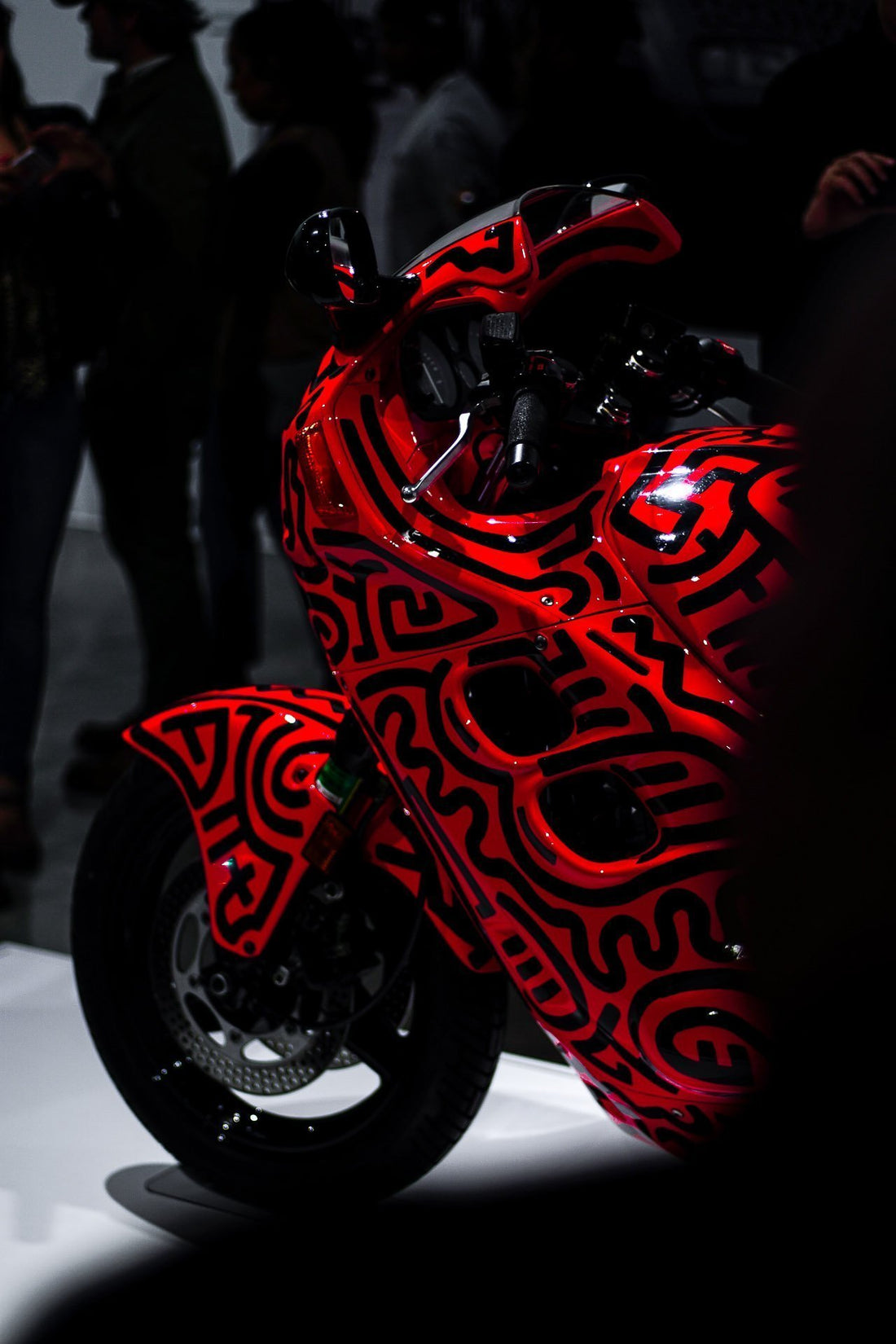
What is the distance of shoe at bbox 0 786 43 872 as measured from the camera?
10.00 ft

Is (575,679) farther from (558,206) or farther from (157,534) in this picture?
(157,534)

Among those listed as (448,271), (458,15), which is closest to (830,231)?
(448,271)

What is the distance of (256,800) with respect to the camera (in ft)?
5.69

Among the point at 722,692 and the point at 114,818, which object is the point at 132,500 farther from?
the point at 722,692

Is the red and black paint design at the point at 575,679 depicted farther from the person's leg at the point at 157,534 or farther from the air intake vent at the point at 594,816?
the person's leg at the point at 157,534

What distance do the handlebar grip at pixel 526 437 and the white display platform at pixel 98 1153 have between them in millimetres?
743

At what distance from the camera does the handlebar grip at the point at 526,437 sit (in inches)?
49.4

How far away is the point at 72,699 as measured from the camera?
409cm

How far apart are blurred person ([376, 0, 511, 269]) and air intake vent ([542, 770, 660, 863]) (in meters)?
1.87

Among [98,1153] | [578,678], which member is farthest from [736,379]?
[98,1153]

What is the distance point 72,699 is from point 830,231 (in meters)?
2.48

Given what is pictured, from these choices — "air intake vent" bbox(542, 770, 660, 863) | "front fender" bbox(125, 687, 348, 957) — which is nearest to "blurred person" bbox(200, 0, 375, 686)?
"front fender" bbox(125, 687, 348, 957)

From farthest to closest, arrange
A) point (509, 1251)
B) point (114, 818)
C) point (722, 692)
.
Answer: point (114, 818), point (722, 692), point (509, 1251)

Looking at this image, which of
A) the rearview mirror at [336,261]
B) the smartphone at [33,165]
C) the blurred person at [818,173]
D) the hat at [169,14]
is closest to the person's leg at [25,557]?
the smartphone at [33,165]
